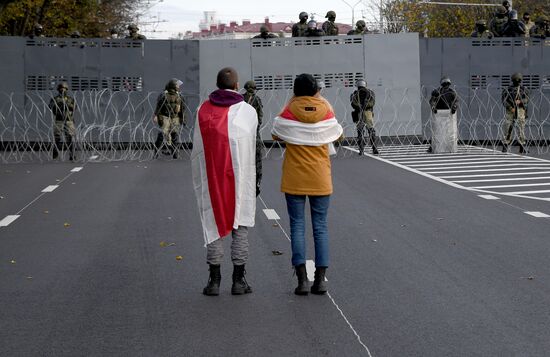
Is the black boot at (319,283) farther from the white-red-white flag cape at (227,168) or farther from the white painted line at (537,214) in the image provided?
the white painted line at (537,214)

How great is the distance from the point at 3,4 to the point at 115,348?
67.3ft

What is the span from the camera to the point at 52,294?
8.89 m

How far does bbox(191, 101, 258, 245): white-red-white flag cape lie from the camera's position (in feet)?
28.9

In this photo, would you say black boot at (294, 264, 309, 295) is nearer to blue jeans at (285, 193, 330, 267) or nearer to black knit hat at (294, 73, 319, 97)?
blue jeans at (285, 193, 330, 267)

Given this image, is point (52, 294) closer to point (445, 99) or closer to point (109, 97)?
point (445, 99)

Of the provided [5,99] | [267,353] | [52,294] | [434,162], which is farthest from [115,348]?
[5,99]

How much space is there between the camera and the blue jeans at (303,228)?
885cm

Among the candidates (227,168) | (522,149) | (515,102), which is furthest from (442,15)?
(227,168)

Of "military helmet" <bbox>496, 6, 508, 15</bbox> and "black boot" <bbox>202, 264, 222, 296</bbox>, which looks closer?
"black boot" <bbox>202, 264, 222, 296</bbox>

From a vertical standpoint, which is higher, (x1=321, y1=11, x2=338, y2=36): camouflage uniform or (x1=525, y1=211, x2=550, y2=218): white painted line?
(x1=321, y1=11, x2=338, y2=36): camouflage uniform

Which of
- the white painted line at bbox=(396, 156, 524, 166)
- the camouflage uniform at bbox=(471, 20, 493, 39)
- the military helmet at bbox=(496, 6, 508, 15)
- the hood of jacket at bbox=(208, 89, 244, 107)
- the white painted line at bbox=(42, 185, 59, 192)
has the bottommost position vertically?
the white painted line at bbox=(396, 156, 524, 166)

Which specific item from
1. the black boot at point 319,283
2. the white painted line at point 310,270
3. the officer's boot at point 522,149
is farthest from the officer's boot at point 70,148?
the black boot at point 319,283

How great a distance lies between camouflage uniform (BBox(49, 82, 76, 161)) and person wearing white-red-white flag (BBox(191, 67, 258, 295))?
18.2m

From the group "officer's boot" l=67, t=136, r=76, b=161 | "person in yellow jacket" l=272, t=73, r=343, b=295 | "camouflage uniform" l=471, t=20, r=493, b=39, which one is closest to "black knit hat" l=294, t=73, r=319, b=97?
"person in yellow jacket" l=272, t=73, r=343, b=295
